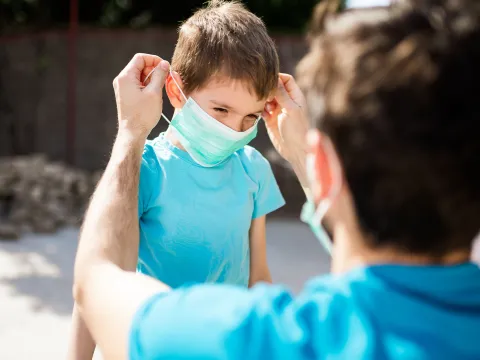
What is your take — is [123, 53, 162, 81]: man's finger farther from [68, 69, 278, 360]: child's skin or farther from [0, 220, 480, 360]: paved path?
[0, 220, 480, 360]: paved path

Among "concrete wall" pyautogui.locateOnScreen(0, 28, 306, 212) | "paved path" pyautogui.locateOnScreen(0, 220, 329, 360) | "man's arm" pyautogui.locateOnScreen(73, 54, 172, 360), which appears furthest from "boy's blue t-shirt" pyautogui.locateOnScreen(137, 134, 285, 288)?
"concrete wall" pyautogui.locateOnScreen(0, 28, 306, 212)

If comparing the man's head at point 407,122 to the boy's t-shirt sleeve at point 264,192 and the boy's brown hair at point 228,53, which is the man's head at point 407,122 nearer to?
the boy's brown hair at point 228,53

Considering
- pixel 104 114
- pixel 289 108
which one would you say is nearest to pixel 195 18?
pixel 289 108

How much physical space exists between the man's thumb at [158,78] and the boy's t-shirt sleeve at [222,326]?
0.78 metres

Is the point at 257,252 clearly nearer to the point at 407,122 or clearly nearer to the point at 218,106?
the point at 218,106

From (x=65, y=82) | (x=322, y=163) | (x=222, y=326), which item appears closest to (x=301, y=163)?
(x=322, y=163)

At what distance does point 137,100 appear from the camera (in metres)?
1.71

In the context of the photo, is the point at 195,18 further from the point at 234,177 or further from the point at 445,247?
the point at 445,247

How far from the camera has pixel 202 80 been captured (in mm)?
2139

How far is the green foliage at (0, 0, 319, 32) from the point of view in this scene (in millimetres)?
9906

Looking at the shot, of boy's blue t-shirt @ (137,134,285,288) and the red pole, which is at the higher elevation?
boy's blue t-shirt @ (137,134,285,288)

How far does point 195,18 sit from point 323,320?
4.94 ft

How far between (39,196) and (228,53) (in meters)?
5.62

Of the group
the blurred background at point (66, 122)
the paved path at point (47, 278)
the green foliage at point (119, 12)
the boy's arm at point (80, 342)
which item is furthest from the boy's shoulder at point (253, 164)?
the green foliage at point (119, 12)
